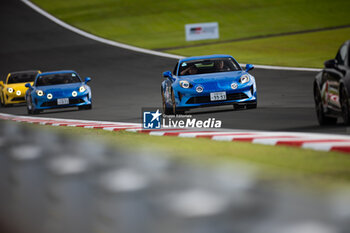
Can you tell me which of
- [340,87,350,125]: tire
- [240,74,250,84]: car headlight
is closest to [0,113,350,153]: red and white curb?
[340,87,350,125]: tire

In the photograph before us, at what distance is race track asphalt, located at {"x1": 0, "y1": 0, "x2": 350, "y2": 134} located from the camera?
15.2m

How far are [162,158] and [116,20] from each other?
49507 millimetres

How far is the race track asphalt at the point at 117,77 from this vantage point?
15202 millimetres

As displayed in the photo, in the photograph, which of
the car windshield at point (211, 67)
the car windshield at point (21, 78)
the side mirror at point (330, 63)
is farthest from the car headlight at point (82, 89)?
the side mirror at point (330, 63)

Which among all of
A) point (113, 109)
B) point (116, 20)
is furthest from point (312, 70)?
point (116, 20)

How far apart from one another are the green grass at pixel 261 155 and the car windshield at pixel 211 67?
15.5 ft

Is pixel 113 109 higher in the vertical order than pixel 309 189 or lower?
lower

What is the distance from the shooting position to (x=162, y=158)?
10055 millimetres

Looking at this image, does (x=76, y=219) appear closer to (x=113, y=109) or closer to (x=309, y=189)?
(x=309, y=189)

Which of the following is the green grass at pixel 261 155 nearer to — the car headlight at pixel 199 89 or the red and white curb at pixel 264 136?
the red and white curb at pixel 264 136

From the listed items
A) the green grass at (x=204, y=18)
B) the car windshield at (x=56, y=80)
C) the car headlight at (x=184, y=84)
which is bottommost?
the green grass at (x=204, y=18)

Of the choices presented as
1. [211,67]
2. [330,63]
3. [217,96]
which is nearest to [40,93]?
[211,67]

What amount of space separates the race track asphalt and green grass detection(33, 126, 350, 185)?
1.71 m

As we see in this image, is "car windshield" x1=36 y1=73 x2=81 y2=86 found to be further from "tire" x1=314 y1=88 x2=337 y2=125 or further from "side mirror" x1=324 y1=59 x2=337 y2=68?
"side mirror" x1=324 y1=59 x2=337 y2=68
